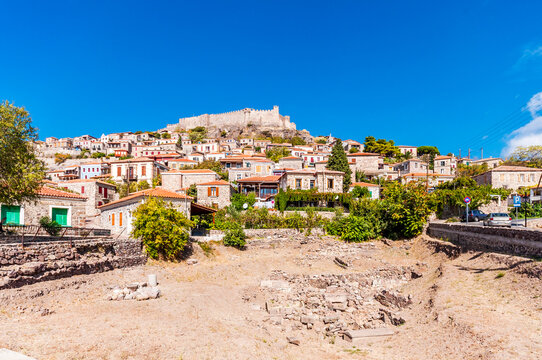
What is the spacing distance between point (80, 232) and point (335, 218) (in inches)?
1064

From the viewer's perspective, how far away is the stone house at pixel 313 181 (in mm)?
47969

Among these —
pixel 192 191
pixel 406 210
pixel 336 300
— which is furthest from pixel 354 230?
pixel 192 191

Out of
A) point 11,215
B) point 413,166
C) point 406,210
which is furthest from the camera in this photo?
point 413,166

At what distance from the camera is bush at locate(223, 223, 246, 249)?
33.3 metres

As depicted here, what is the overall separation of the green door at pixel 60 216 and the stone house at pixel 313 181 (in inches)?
1107

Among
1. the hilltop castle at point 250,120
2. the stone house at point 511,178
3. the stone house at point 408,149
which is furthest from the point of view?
the hilltop castle at point 250,120

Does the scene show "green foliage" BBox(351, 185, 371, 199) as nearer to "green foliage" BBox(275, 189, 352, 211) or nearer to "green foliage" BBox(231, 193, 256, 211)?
"green foliage" BBox(275, 189, 352, 211)

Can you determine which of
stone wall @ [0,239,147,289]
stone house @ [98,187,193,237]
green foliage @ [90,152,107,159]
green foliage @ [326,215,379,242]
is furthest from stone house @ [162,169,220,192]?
green foliage @ [90,152,107,159]

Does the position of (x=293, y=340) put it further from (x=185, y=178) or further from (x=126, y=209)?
(x=185, y=178)

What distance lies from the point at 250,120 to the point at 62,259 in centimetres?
12256

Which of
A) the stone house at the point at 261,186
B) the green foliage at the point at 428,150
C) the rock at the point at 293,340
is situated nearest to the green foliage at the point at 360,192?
the stone house at the point at 261,186

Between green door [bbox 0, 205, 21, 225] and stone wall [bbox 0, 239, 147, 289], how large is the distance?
9.35 meters

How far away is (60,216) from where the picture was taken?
97.1 feet

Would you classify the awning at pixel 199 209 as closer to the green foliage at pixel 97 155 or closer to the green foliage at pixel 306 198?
the green foliage at pixel 306 198
